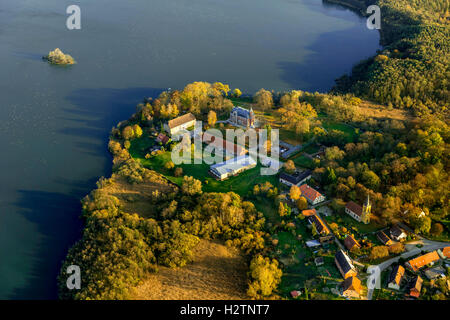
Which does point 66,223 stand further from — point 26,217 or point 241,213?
point 241,213

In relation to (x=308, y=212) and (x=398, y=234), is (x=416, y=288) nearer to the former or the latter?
(x=398, y=234)

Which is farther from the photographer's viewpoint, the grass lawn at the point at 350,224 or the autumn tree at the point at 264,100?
the autumn tree at the point at 264,100

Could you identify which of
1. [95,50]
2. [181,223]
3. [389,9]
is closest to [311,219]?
[181,223]

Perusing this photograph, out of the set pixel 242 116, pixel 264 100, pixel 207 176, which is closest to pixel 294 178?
pixel 207 176

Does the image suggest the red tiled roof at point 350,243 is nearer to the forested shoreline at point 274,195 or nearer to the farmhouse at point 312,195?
the forested shoreline at point 274,195

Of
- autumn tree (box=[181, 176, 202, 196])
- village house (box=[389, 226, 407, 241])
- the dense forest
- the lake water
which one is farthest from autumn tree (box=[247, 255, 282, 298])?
the dense forest

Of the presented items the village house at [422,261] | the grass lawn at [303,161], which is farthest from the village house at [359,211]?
the grass lawn at [303,161]
